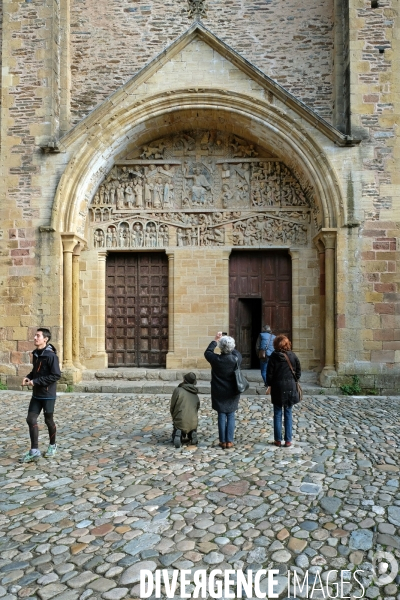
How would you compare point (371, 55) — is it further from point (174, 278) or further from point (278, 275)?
point (174, 278)

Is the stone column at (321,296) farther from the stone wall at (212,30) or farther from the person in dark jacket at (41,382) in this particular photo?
the person in dark jacket at (41,382)

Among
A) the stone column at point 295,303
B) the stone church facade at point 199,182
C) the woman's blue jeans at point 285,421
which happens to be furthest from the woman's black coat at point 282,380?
the stone column at point 295,303

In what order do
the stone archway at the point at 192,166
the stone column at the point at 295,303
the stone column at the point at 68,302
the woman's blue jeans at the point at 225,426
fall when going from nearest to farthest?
the woman's blue jeans at the point at 225,426
the stone archway at the point at 192,166
the stone column at the point at 68,302
the stone column at the point at 295,303

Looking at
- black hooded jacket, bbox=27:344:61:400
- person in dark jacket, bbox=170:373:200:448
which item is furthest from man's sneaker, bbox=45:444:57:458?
person in dark jacket, bbox=170:373:200:448

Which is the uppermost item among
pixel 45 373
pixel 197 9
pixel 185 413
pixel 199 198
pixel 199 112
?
pixel 197 9

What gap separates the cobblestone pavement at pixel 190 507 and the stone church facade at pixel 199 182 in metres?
4.05

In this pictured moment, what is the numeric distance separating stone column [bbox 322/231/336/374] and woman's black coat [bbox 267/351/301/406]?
14.6 ft

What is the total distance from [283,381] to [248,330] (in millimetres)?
6082

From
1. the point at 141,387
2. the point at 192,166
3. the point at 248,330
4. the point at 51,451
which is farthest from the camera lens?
the point at 248,330

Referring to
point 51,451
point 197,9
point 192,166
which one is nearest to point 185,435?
point 51,451

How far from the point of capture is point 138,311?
1138 cm

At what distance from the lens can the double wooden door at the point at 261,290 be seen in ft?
36.7

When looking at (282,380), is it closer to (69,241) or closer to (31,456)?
(31,456)

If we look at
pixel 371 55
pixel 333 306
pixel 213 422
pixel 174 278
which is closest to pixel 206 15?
pixel 371 55
